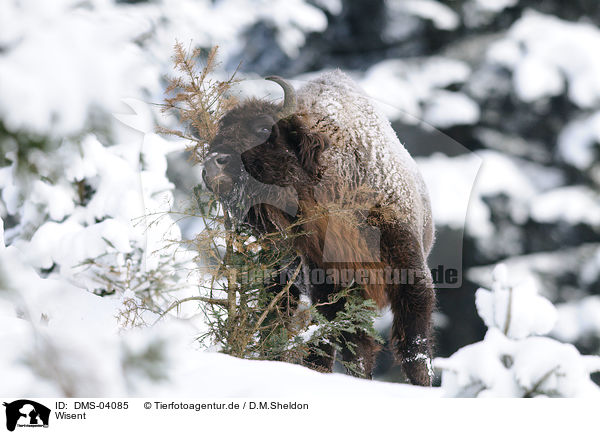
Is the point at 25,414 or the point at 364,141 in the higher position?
the point at 364,141

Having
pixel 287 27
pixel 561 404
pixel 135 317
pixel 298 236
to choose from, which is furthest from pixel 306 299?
pixel 287 27

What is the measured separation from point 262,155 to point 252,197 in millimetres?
143

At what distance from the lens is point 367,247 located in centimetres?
194

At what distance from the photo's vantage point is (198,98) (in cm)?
166

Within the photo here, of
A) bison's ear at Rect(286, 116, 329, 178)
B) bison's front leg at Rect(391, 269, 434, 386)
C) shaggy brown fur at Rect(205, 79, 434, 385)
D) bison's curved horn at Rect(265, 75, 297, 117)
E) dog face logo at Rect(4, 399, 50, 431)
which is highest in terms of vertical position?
bison's curved horn at Rect(265, 75, 297, 117)

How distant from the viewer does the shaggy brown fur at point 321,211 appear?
5.33ft

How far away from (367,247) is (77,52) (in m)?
1.15

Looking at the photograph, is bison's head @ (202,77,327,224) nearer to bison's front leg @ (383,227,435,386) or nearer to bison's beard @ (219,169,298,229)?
bison's beard @ (219,169,298,229)

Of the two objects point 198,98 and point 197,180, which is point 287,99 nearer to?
point 198,98

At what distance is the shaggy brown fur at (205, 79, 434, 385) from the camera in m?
1.63

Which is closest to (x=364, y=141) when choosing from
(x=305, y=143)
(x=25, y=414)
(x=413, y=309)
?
(x=305, y=143)

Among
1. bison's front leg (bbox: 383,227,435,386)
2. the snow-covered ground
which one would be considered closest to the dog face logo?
the snow-covered ground

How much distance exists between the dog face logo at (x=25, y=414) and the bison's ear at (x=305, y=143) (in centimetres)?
100

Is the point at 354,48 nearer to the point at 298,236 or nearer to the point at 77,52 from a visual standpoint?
the point at 298,236
